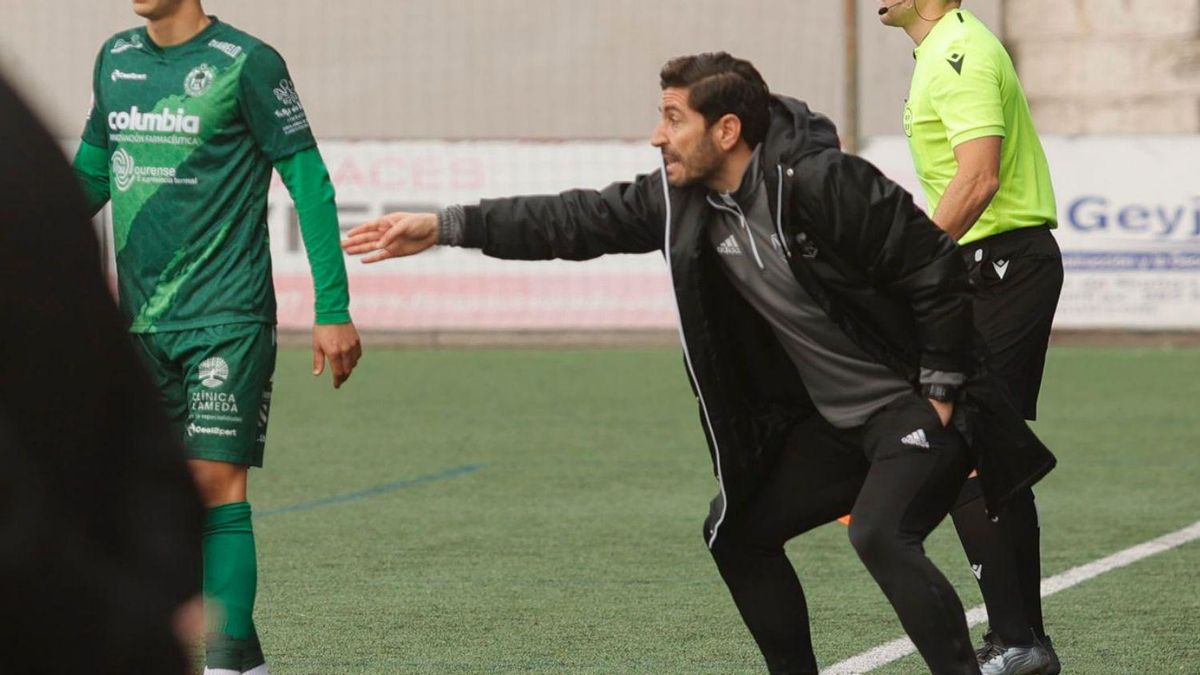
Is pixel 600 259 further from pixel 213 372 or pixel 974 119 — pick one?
pixel 213 372

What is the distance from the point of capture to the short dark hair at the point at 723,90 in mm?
4688

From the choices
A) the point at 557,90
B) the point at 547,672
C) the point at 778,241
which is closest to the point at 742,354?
the point at 778,241

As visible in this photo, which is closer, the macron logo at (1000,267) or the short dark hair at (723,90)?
the short dark hair at (723,90)

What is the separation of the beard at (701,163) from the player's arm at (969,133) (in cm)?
102

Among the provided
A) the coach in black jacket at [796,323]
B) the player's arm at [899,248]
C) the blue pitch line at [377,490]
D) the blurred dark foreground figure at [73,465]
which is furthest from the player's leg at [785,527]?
the blue pitch line at [377,490]

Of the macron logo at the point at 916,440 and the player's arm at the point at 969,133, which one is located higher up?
the player's arm at the point at 969,133

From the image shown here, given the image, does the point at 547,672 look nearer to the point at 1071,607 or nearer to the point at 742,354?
the point at 742,354

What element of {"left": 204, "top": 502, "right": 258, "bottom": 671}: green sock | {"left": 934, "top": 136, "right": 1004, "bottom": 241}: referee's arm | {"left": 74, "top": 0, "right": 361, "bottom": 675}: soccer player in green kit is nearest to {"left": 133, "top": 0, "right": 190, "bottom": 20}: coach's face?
{"left": 74, "top": 0, "right": 361, "bottom": 675}: soccer player in green kit

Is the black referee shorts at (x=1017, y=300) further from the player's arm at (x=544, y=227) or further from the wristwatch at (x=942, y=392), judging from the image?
the player's arm at (x=544, y=227)

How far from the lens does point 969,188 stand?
5512 millimetres

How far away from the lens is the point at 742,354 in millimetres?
4840

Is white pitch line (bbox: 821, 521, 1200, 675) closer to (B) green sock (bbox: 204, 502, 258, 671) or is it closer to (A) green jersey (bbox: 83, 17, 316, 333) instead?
(B) green sock (bbox: 204, 502, 258, 671)

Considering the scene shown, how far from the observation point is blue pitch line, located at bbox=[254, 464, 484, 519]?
9375mm

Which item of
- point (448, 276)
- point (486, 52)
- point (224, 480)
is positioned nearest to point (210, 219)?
point (224, 480)
